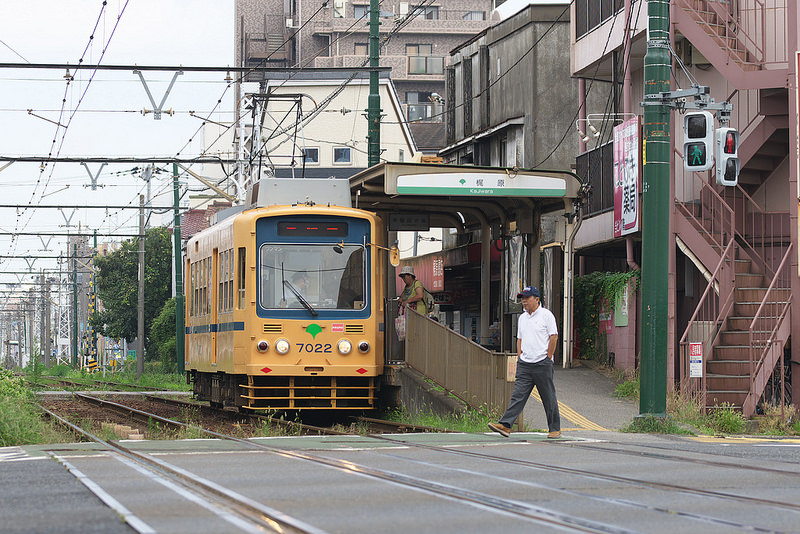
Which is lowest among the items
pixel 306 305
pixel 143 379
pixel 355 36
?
pixel 143 379

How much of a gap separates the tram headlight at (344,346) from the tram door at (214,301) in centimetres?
300

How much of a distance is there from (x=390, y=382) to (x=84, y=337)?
6942 centimetres

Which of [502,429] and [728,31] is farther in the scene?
[728,31]

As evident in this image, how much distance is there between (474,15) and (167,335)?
4145 centimetres

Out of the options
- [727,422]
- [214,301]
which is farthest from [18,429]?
[727,422]

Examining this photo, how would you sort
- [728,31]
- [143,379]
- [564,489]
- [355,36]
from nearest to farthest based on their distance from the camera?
[564,489], [728,31], [143,379], [355,36]

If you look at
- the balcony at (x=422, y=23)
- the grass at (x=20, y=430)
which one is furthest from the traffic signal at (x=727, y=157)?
the balcony at (x=422, y=23)

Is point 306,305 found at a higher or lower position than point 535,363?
higher

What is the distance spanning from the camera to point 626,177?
72.2ft

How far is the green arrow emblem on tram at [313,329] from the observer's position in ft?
61.6

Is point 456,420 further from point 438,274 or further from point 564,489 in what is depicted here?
point 438,274

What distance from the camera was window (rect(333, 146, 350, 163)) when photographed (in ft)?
198

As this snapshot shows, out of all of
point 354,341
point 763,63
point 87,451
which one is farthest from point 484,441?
point 763,63

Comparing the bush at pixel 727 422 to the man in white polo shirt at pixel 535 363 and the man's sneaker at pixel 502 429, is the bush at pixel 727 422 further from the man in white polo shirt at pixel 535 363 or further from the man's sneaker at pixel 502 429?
the man's sneaker at pixel 502 429
